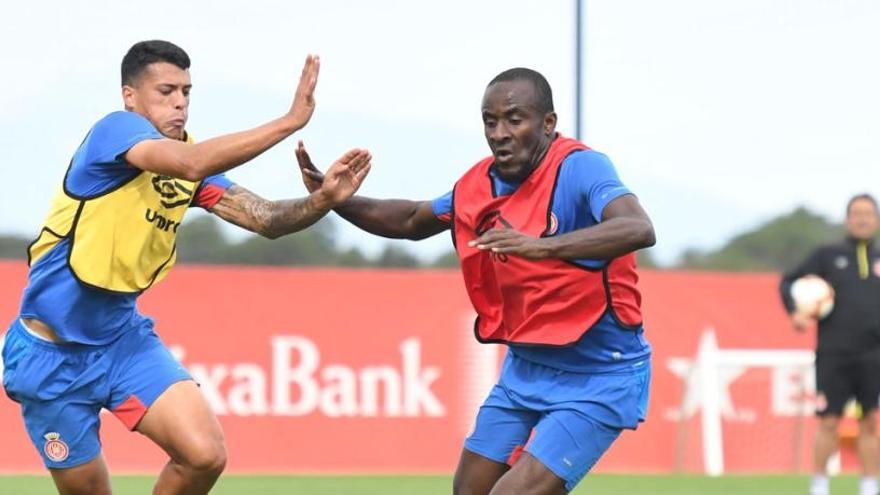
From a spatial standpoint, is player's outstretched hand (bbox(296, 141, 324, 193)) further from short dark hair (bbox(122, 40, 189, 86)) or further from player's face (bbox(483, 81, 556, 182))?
player's face (bbox(483, 81, 556, 182))

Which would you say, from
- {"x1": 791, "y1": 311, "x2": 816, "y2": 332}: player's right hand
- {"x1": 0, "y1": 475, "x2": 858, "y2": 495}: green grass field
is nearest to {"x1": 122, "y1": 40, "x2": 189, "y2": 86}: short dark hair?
{"x1": 0, "y1": 475, "x2": 858, "y2": 495}: green grass field

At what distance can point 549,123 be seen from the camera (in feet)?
22.8

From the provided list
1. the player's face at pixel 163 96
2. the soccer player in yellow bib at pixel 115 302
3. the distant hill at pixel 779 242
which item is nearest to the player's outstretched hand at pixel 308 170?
the soccer player in yellow bib at pixel 115 302

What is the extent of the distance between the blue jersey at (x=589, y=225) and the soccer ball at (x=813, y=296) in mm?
5880

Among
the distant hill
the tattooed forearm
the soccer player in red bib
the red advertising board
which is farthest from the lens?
the distant hill

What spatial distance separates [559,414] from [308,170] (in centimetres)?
179

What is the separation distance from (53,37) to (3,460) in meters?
5.22

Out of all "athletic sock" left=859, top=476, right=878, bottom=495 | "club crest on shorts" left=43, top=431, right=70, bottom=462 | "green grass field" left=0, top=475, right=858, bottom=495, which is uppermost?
"club crest on shorts" left=43, top=431, right=70, bottom=462

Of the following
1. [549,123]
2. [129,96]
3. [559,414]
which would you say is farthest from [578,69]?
[559,414]

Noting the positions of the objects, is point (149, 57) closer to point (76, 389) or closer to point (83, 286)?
point (83, 286)

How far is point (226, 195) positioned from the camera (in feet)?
25.9

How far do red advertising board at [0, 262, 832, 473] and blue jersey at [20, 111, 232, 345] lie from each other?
768 centimetres

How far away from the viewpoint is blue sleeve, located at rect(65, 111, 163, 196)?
7.04 meters

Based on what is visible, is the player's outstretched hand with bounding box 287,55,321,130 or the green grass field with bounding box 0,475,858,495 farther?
the green grass field with bounding box 0,475,858,495
